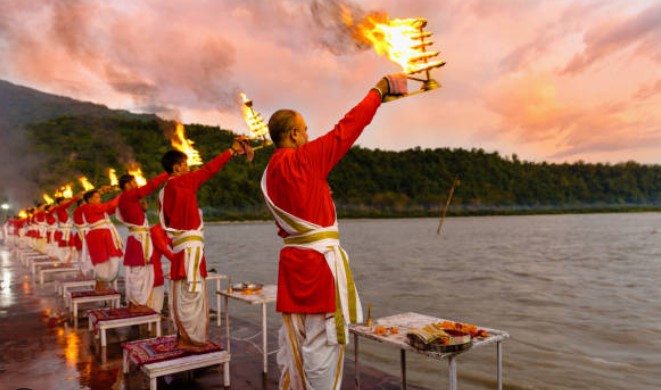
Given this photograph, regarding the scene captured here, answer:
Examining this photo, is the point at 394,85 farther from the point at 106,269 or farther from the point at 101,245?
the point at 106,269

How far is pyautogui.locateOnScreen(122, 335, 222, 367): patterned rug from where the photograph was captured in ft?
18.5

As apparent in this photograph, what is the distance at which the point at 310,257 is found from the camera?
3.44 m

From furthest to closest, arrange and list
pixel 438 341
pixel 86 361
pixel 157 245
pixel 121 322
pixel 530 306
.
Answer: pixel 530 306 → pixel 157 245 → pixel 121 322 → pixel 86 361 → pixel 438 341

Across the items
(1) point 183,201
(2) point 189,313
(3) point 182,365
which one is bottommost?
(3) point 182,365

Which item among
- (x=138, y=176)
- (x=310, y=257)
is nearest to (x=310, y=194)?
(x=310, y=257)

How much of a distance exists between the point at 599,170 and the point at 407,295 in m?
138

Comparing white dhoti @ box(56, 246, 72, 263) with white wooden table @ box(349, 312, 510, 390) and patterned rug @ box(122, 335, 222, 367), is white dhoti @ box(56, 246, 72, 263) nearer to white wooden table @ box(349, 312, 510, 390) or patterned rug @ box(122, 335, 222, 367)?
patterned rug @ box(122, 335, 222, 367)

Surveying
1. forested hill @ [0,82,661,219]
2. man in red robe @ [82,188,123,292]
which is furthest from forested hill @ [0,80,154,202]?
man in red robe @ [82,188,123,292]

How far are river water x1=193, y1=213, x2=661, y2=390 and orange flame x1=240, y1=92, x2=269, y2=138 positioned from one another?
5252 millimetres

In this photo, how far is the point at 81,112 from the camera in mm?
81750

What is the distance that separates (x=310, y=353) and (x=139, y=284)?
20.2 feet

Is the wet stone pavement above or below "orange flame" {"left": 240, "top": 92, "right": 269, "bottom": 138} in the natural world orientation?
below

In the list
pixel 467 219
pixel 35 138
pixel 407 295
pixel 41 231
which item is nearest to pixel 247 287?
pixel 407 295

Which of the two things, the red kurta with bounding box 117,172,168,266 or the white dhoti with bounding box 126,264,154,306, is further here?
the white dhoti with bounding box 126,264,154,306
